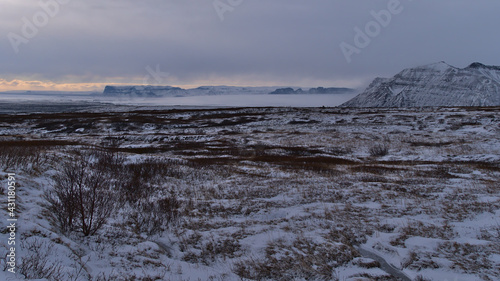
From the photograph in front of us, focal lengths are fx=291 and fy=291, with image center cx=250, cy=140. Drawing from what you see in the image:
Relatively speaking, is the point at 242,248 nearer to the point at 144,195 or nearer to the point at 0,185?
the point at 144,195

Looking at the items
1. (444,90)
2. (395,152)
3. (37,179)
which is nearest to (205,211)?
(37,179)

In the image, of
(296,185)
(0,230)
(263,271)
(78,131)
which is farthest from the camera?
(78,131)

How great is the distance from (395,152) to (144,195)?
2535 cm

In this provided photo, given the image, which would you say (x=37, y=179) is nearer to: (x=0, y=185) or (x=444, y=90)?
(x=0, y=185)

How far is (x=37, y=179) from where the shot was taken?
11.0m

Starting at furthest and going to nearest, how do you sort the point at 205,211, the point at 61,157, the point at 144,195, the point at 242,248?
the point at 61,157
the point at 144,195
the point at 205,211
the point at 242,248

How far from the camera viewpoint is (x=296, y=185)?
14.1 meters

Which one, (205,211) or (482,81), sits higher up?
(482,81)

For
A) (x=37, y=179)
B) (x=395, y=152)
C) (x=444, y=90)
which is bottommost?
(x=395, y=152)

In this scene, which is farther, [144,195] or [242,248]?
[144,195]

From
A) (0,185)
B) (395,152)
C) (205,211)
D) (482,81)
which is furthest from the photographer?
(482,81)

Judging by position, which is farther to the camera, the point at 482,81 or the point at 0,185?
the point at 482,81

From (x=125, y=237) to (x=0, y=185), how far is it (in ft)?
13.3

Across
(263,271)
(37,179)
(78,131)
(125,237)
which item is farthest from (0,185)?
(78,131)
